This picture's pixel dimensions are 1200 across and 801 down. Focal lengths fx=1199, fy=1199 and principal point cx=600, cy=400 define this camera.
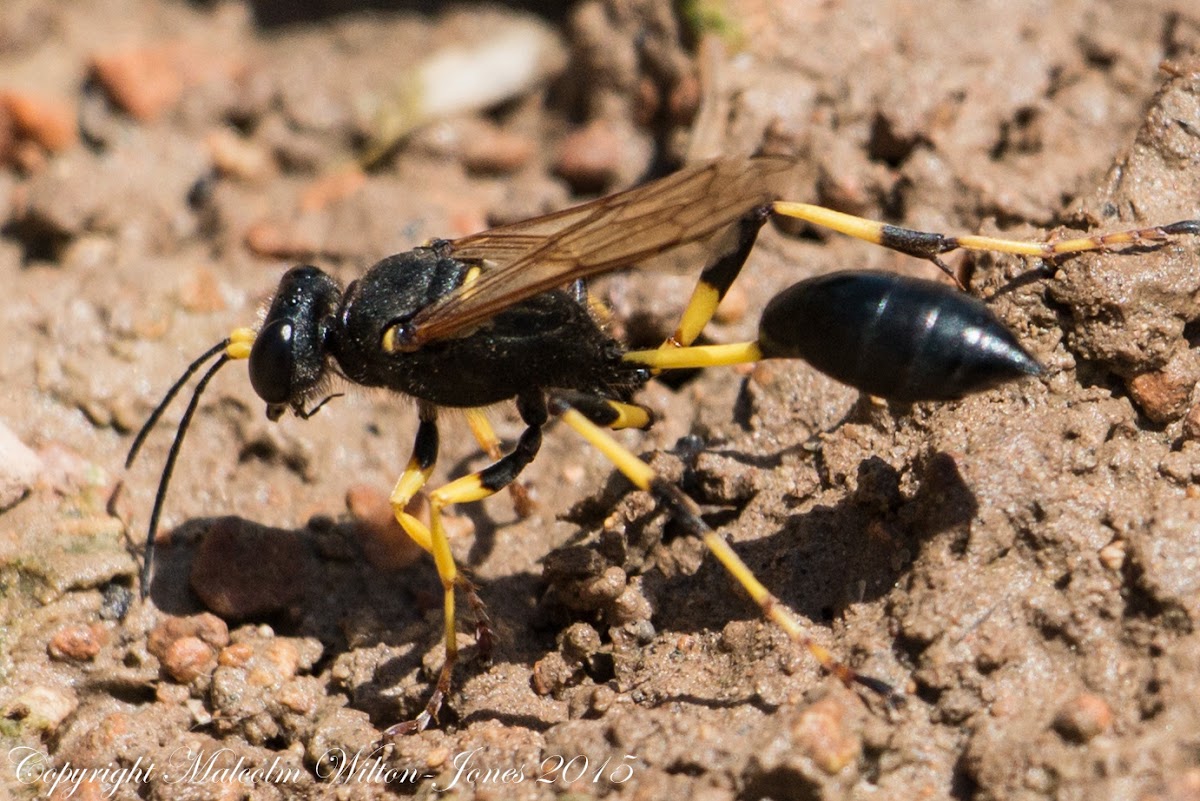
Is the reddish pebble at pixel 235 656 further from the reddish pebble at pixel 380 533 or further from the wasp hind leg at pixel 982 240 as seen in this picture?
the wasp hind leg at pixel 982 240

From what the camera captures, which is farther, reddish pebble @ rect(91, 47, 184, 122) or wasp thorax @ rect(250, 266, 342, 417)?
reddish pebble @ rect(91, 47, 184, 122)

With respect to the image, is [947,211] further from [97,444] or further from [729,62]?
[97,444]

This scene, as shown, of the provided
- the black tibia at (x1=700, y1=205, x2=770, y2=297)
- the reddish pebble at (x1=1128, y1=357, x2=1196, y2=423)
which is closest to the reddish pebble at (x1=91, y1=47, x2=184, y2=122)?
the black tibia at (x1=700, y1=205, x2=770, y2=297)

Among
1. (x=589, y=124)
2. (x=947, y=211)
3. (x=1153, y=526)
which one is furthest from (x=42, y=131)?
(x=1153, y=526)

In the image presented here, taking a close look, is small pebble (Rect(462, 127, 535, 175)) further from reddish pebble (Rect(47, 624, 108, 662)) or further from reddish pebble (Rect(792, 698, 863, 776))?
reddish pebble (Rect(792, 698, 863, 776))

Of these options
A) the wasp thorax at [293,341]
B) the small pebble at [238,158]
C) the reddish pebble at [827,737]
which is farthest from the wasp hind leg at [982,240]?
the small pebble at [238,158]

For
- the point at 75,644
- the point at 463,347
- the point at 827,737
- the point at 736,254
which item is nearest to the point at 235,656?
the point at 75,644

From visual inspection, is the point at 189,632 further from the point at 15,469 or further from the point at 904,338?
the point at 904,338
